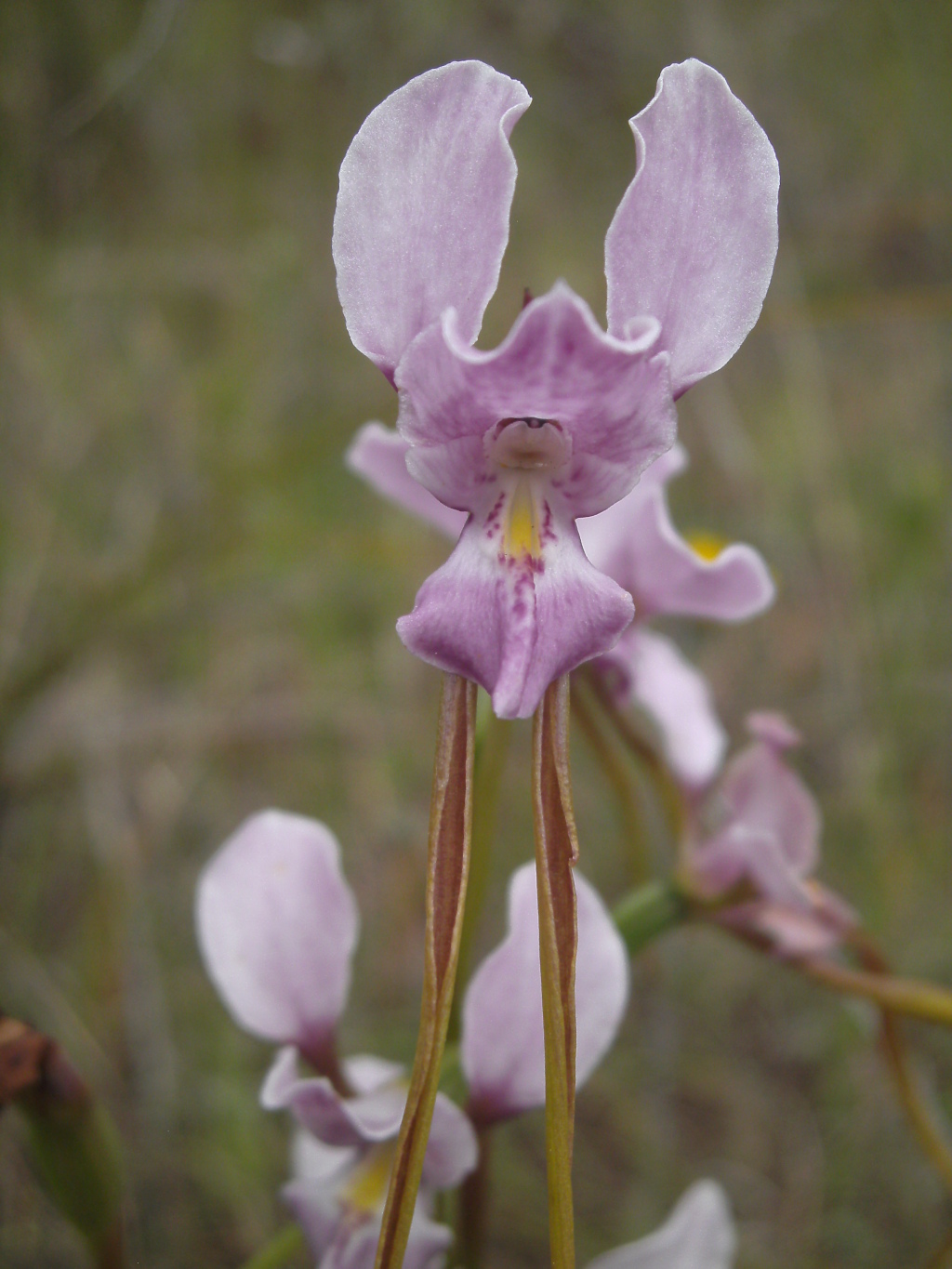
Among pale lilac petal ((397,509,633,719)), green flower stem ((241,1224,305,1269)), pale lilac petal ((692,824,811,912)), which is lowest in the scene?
green flower stem ((241,1224,305,1269))

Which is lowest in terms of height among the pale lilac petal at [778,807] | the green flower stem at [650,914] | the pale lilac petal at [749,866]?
the green flower stem at [650,914]

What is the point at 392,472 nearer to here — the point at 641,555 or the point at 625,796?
the point at 641,555

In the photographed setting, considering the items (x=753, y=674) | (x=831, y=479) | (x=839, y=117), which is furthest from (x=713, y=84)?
(x=839, y=117)

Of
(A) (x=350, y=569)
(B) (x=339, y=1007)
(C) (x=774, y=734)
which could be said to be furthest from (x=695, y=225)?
(A) (x=350, y=569)

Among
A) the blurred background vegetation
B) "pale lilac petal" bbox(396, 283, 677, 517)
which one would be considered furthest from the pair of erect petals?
the blurred background vegetation

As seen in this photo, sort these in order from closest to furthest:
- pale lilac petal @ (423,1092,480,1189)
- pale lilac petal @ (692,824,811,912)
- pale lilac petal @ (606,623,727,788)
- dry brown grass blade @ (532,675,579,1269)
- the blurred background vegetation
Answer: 1. dry brown grass blade @ (532,675,579,1269)
2. pale lilac petal @ (423,1092,480,1189)
3. pale lilac petal @ (692,824,811,912)
4. pale lilac petal @ (606,623,727,788)
5. the blurred background vegetation

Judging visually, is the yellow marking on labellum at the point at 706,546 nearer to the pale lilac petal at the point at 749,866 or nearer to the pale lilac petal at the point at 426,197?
the pale lilac petal at the point at 749,866

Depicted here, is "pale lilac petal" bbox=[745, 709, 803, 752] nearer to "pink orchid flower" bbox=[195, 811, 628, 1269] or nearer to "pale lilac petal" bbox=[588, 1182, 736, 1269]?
"pink orchid flower" bbox=[195, 811, 628, 1269]

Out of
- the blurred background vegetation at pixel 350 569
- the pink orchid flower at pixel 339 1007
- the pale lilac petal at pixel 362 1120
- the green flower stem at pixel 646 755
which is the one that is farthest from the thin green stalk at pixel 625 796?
the blurred background vegetation at pixel 350 569
